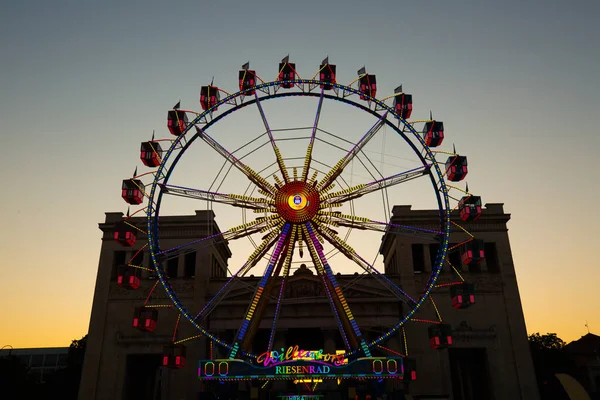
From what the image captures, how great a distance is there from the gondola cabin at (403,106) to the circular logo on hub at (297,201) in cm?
942

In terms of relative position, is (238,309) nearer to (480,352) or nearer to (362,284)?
(362,284)

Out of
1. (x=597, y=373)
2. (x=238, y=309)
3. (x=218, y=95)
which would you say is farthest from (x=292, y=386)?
(x=597, y=373)

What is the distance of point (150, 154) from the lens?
123 ft

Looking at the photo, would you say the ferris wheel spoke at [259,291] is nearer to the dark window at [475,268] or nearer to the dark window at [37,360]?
the dark window at [475,268]

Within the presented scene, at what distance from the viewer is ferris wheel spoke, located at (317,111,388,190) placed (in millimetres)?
33781

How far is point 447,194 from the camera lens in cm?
3347

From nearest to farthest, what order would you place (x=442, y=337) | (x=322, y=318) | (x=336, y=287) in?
1. (x=336, y=287)
2. (x=442, y=337)
3. (x=322, y=318)

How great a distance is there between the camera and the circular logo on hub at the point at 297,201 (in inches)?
1316

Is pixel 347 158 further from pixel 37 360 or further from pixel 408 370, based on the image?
pixel 37 360

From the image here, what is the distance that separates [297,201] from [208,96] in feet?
33.5

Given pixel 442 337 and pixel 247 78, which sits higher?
pixel 247 78

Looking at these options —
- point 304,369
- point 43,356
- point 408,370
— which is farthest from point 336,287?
point 43,356

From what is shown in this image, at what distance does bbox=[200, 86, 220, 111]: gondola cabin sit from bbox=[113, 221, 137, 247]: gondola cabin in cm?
964

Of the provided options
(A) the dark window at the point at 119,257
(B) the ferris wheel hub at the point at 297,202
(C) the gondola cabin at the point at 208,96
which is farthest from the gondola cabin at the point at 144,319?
(A) the dark window at the point at 119,257
